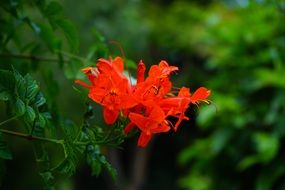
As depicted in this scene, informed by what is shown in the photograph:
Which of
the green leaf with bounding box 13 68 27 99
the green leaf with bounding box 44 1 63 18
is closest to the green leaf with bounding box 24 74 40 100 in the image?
the green leaf with bounding box 13 68 27 99

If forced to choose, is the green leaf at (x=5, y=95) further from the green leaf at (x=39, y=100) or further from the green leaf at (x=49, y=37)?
the green leaf at (x=49, y=37)

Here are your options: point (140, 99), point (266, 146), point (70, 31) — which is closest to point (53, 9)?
point (70, 31)

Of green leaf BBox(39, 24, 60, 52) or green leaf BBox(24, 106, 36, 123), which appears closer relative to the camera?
green leaf BBox(24, 106, 36, 123)

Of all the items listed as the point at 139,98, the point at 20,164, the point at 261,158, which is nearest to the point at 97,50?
the point at 139,98

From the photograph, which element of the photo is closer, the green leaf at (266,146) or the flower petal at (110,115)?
the flower petal at (110,115)

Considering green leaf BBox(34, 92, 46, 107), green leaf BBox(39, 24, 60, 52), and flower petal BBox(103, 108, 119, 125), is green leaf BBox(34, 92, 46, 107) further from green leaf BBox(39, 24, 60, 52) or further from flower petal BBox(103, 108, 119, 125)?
green leaf BBox(39, 24, 60, 52)

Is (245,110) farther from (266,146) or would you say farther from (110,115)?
(110,115)

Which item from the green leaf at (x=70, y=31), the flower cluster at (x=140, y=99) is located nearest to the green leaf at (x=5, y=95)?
the flower cluster at (x=140, y=99)
